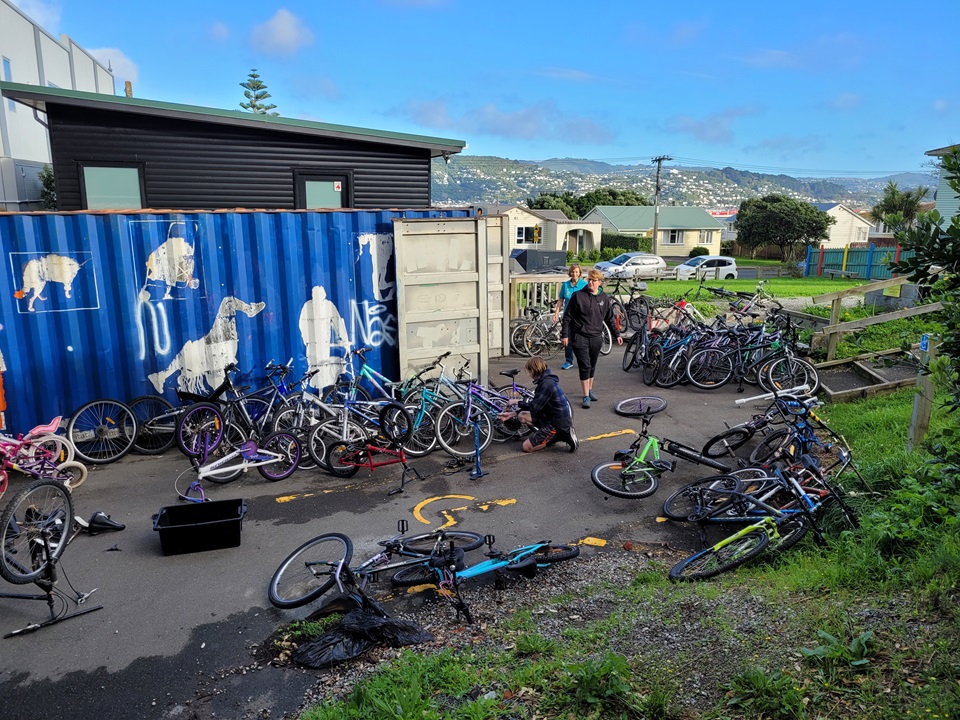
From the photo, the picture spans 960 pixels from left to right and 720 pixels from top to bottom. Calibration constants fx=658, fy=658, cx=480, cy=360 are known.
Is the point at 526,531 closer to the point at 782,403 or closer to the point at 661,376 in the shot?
the point at 782,403

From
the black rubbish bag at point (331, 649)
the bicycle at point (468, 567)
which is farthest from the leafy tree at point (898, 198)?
the black rubbish bag at point (331, 649)

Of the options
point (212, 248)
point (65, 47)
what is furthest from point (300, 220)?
point (65, 47)

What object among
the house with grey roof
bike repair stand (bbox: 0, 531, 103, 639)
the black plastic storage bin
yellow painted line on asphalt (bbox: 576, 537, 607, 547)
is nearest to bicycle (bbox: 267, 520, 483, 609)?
the black plastic storage bin

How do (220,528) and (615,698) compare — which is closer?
(615,698)

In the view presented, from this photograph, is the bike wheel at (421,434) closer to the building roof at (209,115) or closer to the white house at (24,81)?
the building roof at (209,115)

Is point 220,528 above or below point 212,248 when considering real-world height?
below

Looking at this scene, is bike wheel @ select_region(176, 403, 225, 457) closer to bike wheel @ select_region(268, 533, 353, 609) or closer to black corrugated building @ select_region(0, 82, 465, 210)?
bike wheel @ select_region(268, 533, 353, 609)

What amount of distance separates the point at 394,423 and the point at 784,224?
52.5 m

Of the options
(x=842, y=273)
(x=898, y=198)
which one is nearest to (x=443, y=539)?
(x=842, y=273)

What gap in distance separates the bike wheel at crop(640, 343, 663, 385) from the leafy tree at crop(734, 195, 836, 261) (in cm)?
4662

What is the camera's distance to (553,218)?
6216 cm

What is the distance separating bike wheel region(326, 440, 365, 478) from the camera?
24.8 ft

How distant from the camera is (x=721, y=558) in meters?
5.20

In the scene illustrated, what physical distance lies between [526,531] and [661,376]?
5.67 m
